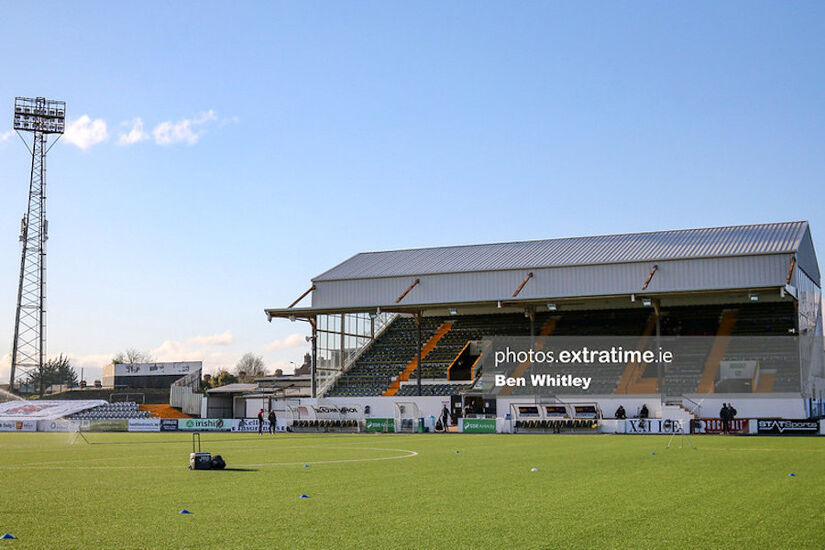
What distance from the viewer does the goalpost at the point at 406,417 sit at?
51938mm

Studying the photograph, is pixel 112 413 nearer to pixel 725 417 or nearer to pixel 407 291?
pixel 407 291

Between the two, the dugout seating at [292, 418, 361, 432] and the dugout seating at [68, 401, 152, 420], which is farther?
the dugout seating at [68, 401, 152, 420]

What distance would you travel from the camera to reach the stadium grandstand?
2029 inches

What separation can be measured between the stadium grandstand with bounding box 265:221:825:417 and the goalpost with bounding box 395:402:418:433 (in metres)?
1.44

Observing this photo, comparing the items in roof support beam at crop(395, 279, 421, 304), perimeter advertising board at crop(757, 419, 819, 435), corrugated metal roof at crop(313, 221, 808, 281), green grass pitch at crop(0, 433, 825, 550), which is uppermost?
corrugated metal roof at crop(313, 221, 808, 281)

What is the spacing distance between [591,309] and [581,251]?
4638 mm

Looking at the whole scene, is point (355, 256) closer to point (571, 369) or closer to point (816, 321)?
point (571, 369)

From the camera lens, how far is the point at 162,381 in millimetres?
91938

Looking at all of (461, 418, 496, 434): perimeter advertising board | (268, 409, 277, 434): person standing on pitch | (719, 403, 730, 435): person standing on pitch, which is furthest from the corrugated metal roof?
(268, 409, 277, 434): person standing on pitch

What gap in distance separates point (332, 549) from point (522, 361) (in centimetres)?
5012

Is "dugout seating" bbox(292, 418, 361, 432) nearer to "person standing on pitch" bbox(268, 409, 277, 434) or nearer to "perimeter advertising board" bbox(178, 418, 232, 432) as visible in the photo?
"person standing on pitch" bbox(268, 409, 277, 434)

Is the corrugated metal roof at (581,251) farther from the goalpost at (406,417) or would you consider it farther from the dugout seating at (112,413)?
the dugout seating at (112,413)

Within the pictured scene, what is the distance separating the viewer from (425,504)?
13156 millimetres

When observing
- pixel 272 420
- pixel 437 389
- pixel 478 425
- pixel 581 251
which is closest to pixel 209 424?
pixel 272 420
